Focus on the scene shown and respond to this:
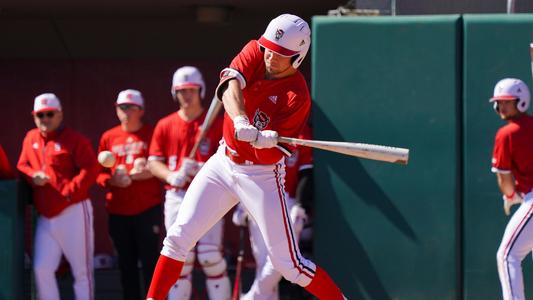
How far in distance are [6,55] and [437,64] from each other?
451 cm

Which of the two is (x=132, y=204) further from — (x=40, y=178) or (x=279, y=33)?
(x=279, y=33)

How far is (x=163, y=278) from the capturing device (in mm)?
6223

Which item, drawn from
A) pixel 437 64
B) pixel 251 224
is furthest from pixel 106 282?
pixel 437 64

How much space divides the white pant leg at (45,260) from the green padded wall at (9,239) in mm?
188

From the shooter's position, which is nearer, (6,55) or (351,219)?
(351,219)

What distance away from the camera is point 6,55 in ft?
35.2

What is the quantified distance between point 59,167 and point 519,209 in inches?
127

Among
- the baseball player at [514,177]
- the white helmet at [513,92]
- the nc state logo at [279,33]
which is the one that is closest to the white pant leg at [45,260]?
the nc state logo at [279,33]

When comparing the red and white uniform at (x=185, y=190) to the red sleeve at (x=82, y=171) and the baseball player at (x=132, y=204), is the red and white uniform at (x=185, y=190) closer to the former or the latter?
the baseball player at (x=132, y=204)

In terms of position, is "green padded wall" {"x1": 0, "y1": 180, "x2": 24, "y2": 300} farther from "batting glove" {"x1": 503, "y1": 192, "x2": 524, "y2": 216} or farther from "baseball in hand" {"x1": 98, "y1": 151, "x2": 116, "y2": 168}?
"batting glove" {"x1": 503, "y1": 192, "x2": 524, "y2": 216}

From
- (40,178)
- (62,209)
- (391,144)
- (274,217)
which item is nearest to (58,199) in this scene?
(62,209)

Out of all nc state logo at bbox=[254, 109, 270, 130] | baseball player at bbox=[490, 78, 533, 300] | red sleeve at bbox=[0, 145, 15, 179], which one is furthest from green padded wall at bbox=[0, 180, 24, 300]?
A: baseball player at bbox=[490, 78, 533, 300]

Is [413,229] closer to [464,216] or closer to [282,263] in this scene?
[464,216]

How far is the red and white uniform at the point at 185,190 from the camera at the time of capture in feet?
26.3
